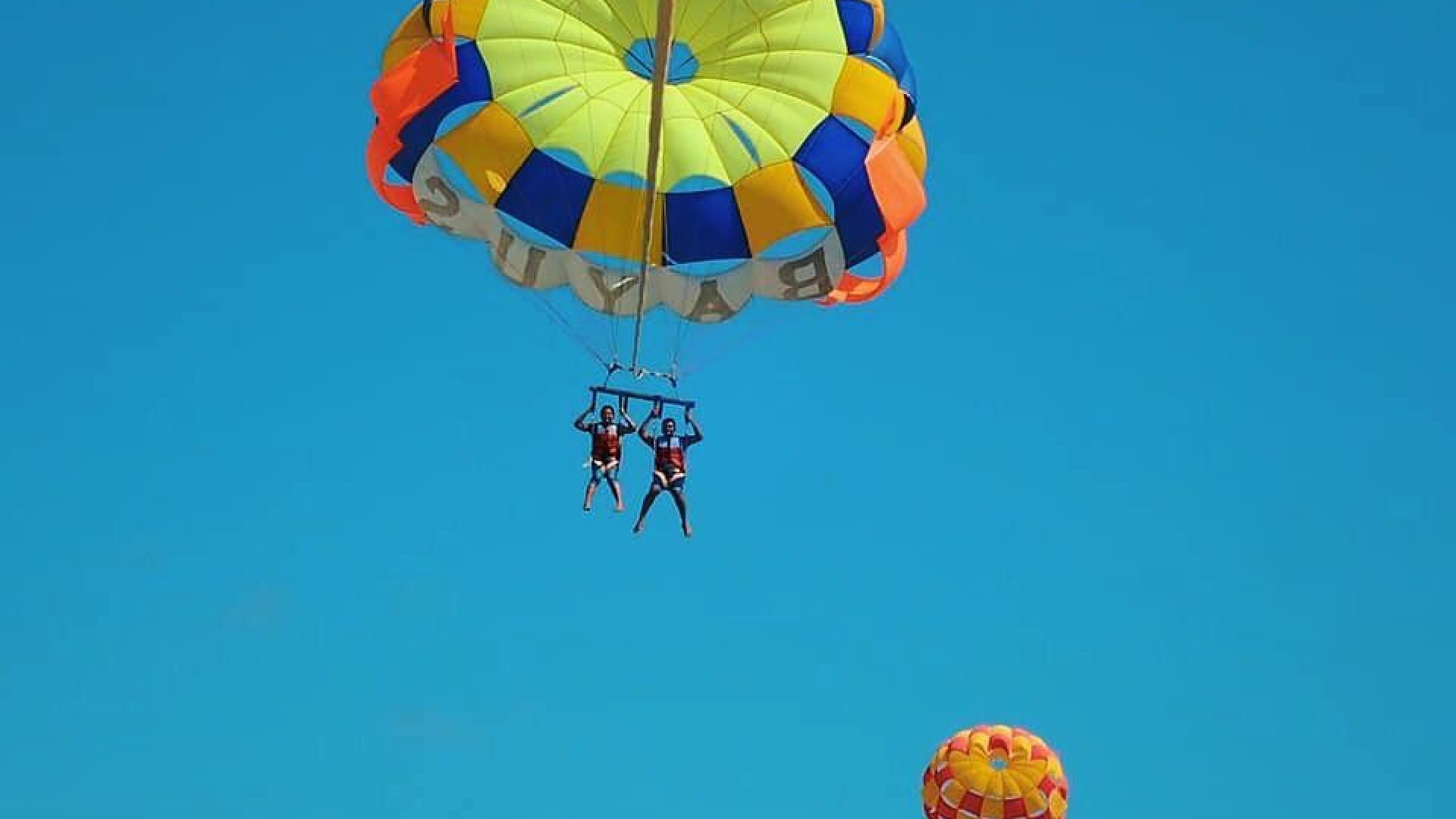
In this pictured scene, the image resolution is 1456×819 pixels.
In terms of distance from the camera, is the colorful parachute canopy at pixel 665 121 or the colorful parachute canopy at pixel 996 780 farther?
the colorful parachute canopy at pixel 996 780

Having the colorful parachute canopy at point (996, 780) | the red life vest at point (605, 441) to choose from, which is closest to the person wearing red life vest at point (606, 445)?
the red life vest at point (605, 441)

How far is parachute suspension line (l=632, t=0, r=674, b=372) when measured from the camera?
19.6m

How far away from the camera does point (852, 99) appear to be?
23250mm

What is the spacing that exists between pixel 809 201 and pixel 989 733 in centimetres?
999

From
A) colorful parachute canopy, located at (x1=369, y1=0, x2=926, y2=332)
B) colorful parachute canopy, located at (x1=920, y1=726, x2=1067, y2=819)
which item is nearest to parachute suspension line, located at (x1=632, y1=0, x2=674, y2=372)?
colorful parachute canopy, located at (x1=369, y1=0, x2=926, y2=332)

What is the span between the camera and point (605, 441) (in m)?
22.8

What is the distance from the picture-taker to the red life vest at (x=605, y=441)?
22.8 m

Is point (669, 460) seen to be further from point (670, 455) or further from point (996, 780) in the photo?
point (996, 780)

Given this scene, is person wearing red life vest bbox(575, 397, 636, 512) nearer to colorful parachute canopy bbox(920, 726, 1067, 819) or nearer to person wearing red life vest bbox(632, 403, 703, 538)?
person wearing red life vest bbox(632, 403, 703, 538)

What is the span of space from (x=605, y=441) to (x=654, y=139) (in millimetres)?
3061

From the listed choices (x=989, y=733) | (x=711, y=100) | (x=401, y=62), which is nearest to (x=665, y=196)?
(x=711, y=100)

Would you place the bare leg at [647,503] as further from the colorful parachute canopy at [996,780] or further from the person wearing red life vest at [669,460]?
the colorful parachute canopy at [996,780]

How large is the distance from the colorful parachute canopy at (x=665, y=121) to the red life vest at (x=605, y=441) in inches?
52.1

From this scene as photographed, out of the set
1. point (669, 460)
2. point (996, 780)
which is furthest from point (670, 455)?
point (996, 780)
